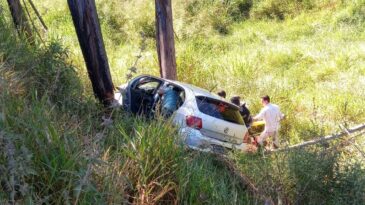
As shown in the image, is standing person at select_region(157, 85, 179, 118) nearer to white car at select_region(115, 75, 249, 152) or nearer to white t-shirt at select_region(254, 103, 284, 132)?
white car at select_region(115, 75, 249, 152)

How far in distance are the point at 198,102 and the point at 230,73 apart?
17.1 feet

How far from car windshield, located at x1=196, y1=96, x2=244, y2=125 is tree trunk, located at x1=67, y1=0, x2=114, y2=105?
1318mm

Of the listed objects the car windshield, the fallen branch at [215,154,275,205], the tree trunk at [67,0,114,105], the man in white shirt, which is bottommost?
the man in white shirt

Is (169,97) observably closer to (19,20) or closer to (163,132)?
(163,132)

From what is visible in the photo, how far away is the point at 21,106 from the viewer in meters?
3.62

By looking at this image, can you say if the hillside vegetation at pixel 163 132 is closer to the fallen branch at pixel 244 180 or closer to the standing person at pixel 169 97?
the fallen branch at pixel 244 180

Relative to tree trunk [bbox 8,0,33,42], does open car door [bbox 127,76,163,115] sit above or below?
below

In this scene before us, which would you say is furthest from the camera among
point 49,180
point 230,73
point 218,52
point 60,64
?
point 218,52

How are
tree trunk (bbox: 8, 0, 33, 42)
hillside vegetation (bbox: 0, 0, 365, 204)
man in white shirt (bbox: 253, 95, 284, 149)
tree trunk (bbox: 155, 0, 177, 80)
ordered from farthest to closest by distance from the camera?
tree trunk (bbox: 155, 0, 177, 80) < man in white shirt (bbox: 253, 95, 284, 149) < tree trunk (bbox: 8, 0, 33, 42) < hillside vegetation (bbox: 0, 0, 365, 204)

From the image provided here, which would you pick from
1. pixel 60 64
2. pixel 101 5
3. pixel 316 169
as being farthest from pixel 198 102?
pixel 101 5

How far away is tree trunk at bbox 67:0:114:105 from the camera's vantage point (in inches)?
259

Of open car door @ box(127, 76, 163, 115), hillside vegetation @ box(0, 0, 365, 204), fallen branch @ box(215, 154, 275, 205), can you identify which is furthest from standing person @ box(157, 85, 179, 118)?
fallen branch @ box(215, 154, 275, 205)

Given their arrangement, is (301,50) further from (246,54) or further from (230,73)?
(230,73)

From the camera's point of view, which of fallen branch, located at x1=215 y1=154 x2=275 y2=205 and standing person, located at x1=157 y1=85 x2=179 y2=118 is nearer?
fallen branch, located at x1=215 y1=154 x2=275 y2=205
